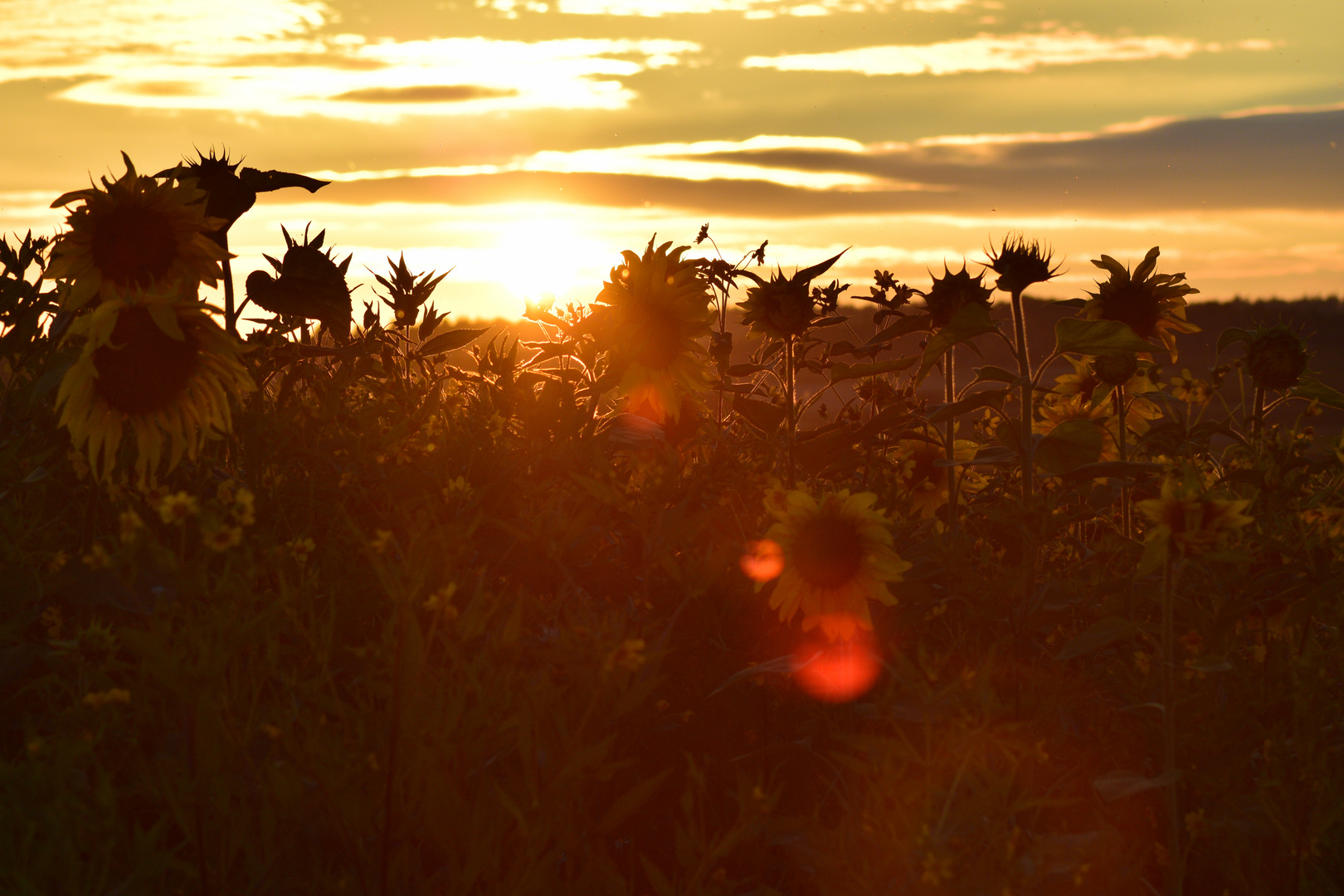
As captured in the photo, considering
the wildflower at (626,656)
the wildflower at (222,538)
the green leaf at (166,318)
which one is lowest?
the wildflower at (626,656)

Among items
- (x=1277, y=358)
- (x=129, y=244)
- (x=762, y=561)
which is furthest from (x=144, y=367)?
(x=1277, y=358)

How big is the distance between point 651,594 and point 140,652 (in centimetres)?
133

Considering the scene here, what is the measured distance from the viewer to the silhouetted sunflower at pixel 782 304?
3.77 meters

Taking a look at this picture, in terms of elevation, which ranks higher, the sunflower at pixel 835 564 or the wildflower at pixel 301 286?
the wildflower at pixel 301 286

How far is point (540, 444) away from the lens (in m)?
3.34

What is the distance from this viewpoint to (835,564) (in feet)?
7.93

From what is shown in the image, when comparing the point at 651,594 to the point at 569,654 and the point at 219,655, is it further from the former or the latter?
the point at 219,655

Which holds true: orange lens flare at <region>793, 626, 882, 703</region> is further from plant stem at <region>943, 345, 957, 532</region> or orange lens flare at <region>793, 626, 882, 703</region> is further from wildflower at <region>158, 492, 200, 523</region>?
wildflower at <region>158, 492, 200, 523</region>

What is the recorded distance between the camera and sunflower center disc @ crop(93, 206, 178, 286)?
2.90 meters

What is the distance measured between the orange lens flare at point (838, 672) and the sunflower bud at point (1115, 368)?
1471mm

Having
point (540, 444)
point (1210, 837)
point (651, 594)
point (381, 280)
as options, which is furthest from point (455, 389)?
point (1210, 837)

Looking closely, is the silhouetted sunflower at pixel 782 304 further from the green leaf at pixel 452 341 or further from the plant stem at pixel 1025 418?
the green leaf at pixel 452 341

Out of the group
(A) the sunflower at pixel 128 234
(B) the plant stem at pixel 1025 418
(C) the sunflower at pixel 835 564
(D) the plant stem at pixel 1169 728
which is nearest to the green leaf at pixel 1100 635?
(D) the plant stem at pixel 1169 728

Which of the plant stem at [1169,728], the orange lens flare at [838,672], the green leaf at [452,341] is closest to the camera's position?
the plant stem at [1169,728]
